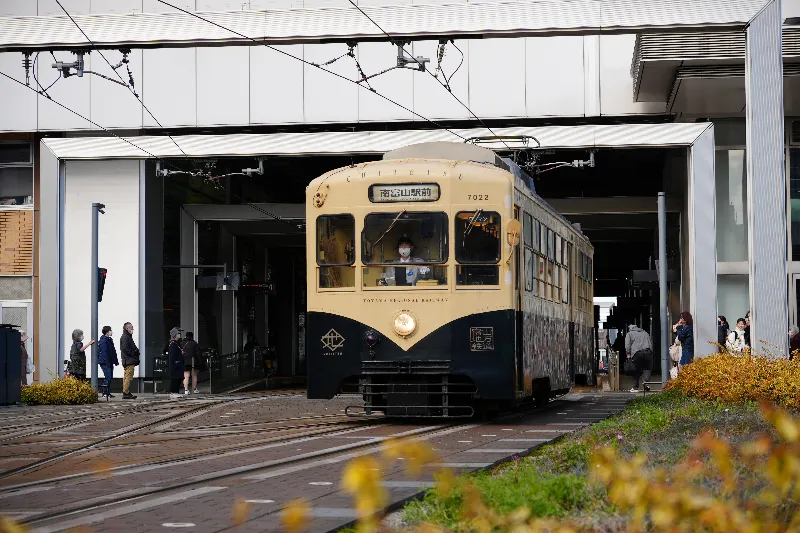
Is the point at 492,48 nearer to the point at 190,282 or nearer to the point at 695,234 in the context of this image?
the point at 695,234

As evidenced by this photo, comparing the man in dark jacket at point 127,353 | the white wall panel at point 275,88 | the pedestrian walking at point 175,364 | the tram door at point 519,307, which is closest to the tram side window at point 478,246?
the tram door at point 519,307

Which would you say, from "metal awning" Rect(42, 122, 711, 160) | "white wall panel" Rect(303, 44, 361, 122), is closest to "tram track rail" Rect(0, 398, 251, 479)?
"metal awning" Rect(42, 122, 711, 160)

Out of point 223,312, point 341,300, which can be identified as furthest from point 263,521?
point 223,312

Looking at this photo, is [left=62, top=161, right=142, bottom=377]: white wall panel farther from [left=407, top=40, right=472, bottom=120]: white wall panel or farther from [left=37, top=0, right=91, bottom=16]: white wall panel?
[left=407, top=40, right=472, bottom=120]: white wall panel

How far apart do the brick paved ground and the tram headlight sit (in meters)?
1.09

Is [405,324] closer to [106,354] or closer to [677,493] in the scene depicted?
[677,493]

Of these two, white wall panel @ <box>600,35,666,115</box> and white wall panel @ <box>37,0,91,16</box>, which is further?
white wall panel @ <box>37,0,91,16</box>

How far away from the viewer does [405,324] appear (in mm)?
15352

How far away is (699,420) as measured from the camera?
42.0 feet

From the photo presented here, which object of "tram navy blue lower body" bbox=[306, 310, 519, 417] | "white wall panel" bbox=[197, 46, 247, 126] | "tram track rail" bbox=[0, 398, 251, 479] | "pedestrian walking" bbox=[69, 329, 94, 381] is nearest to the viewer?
"tram track rail" bbox=[0, 398, 251, 479]

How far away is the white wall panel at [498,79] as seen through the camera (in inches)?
1202

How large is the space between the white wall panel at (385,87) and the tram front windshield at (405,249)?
1539 centimetres

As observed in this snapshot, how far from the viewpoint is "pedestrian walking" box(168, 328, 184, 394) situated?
2822cm

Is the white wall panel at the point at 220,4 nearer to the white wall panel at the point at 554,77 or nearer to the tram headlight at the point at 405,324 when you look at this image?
the white wall panel at the point at 554,77
